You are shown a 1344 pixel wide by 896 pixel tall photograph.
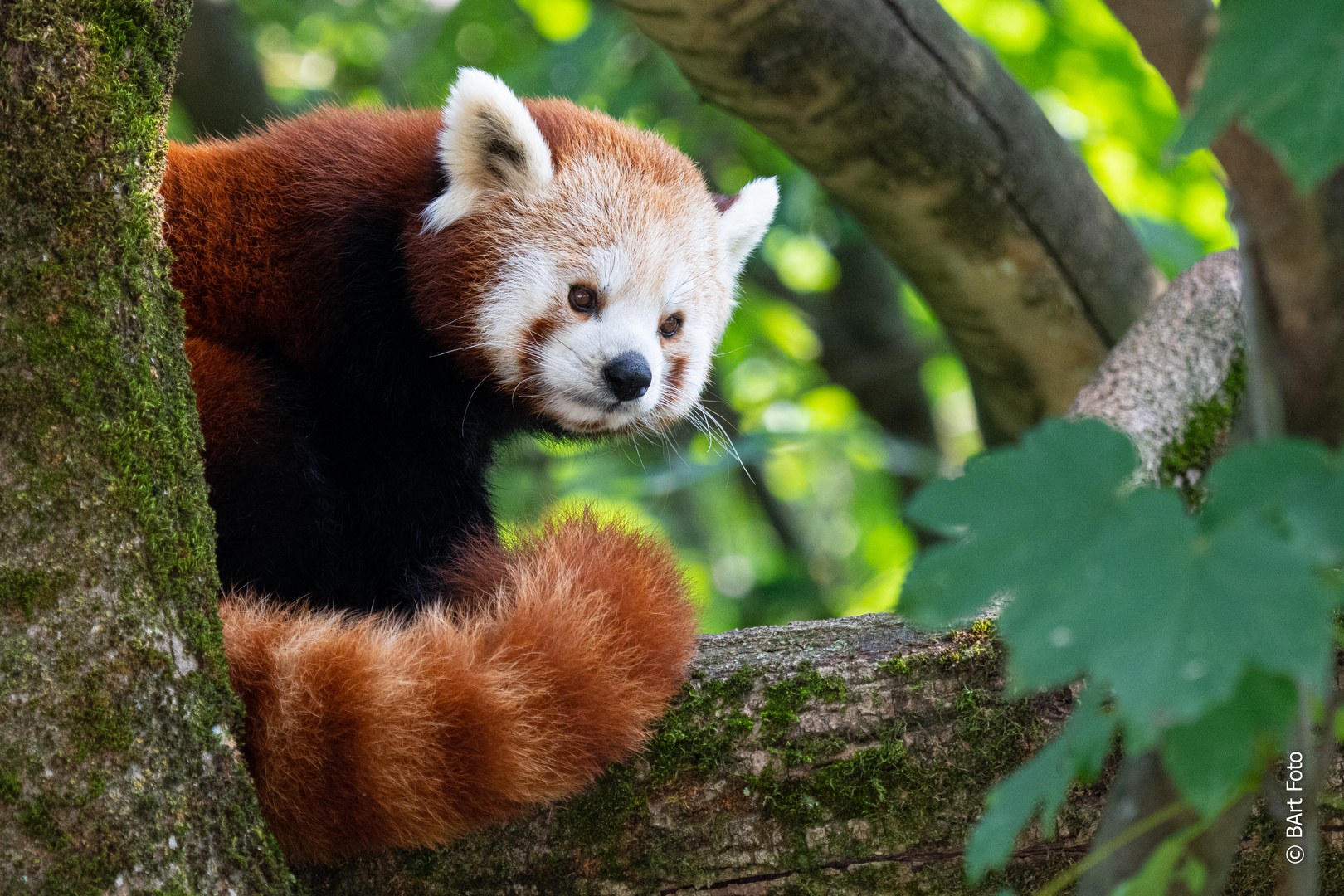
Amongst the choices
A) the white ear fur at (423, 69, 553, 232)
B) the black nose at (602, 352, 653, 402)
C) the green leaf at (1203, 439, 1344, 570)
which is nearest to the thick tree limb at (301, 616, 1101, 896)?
the green leaf at (1203, 439, 1344, 570)

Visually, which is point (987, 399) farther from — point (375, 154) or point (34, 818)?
point (34, 818)

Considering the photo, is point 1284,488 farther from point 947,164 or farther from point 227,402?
point 947,164

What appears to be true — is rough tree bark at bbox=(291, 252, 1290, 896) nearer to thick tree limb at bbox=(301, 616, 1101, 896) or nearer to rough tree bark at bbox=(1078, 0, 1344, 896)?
thick tree limb at bbox=(301, 616, 1101, 896)

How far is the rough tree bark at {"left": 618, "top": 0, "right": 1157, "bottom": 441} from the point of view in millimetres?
2721

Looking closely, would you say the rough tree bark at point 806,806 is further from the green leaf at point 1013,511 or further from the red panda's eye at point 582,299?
the red panda's eye at point 582,299

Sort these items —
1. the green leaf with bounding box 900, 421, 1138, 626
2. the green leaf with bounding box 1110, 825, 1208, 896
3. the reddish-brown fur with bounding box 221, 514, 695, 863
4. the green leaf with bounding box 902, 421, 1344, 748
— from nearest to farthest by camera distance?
the green leaf with bounding box 902, 421, 1344, 748 → the green leaf with bounding box 900, 421, 1138, 626 → the green leaf with bounding box 1110, 825, 1208, 896 → the reddish-brown fur with bounding box 221, 514, 695, 863

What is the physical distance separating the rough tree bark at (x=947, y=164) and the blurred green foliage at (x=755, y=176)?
84 centimetres

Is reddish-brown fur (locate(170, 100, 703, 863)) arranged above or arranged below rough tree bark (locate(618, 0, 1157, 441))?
below

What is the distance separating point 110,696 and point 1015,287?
2914 mm

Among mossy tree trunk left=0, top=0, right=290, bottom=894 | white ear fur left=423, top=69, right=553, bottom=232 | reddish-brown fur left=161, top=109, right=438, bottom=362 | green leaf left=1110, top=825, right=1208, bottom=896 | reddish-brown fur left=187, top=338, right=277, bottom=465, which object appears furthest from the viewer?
white ear fur left=423, top=69, right=553, bottom=232

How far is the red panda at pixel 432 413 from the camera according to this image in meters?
1.54

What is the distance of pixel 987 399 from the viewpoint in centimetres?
397

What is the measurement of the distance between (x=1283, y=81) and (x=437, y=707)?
1287 mm

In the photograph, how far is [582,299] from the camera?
106 inches
